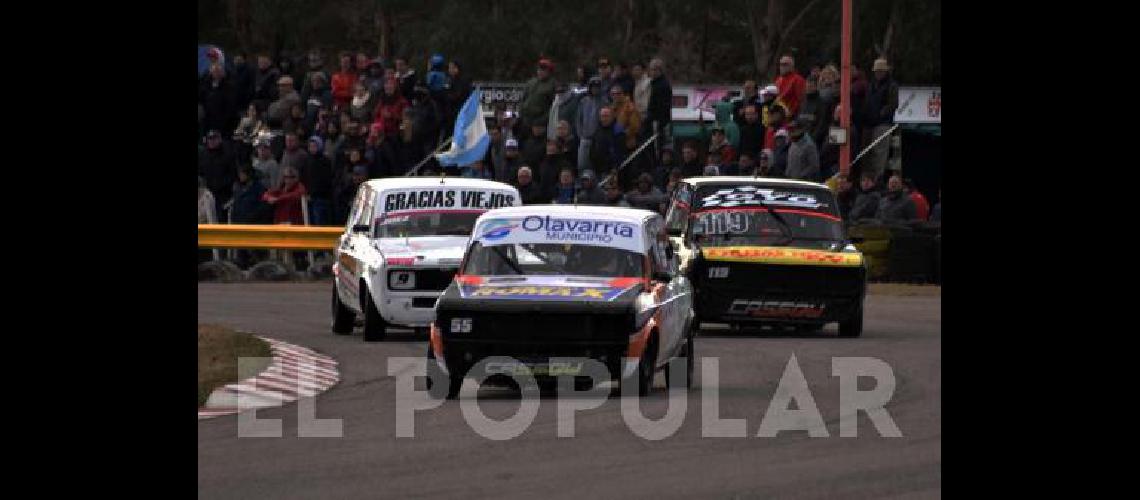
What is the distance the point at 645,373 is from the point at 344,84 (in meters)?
19.5

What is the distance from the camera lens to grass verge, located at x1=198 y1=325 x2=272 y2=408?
1714 cm

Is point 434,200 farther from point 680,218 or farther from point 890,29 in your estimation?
point 890,29

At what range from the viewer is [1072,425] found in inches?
411

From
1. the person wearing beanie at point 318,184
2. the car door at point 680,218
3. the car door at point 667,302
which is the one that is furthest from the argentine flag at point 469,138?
the car door at point 667,302

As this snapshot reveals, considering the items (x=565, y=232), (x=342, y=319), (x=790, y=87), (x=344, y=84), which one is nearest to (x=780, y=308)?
(x=342, y=319)

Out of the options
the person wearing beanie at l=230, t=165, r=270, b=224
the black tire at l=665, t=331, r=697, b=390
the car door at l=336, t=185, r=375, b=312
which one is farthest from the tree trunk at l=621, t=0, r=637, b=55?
the black tire at l=665, t=331, r=697, b=390

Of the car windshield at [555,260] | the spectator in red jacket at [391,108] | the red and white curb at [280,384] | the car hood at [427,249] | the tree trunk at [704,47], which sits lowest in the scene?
the red and white curb at [280,384]

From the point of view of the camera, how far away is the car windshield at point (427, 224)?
22.0m

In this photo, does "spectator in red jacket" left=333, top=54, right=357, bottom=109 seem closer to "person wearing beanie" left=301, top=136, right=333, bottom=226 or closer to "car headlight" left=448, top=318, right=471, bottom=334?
"person wearing beanie" left=301, top=136, right=333, bottom=226

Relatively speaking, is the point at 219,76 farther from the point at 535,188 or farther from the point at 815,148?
the point at 815,148

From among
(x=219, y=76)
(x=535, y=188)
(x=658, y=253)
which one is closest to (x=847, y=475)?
(x=658, y=253)

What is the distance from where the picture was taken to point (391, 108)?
3369 cm

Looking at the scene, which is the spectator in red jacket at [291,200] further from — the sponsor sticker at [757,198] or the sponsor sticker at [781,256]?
the sponsor sticker at [781,256]
